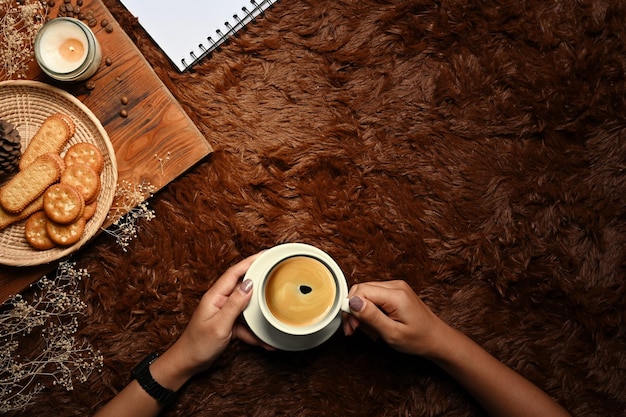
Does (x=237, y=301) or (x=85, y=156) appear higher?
(x=85, y=156)

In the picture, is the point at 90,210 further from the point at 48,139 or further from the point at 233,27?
the point at 233,27

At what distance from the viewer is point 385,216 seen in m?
1.22

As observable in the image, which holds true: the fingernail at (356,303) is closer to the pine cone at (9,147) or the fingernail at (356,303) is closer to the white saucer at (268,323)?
the white saucer at (268,323)

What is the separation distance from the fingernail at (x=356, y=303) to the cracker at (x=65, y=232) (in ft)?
2.07

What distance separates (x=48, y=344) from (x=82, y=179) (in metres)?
0.42

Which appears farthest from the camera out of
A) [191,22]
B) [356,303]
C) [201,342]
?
[191,22]

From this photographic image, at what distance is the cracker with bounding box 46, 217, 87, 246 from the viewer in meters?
1.10

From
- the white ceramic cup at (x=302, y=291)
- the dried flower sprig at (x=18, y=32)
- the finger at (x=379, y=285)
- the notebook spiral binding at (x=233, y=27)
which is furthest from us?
the notebook spiral binding at (x=233, y=27)

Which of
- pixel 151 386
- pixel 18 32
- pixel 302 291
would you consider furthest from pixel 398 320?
pixel 18 32

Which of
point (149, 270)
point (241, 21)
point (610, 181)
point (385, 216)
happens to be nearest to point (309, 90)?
point (241, 21)

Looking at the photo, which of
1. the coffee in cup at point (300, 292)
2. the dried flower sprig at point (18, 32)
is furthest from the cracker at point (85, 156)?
the coffee in cup at point (300, 292)

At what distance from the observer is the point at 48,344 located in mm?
1193

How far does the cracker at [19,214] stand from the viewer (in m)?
1.10

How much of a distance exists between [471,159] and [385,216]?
26 cm
